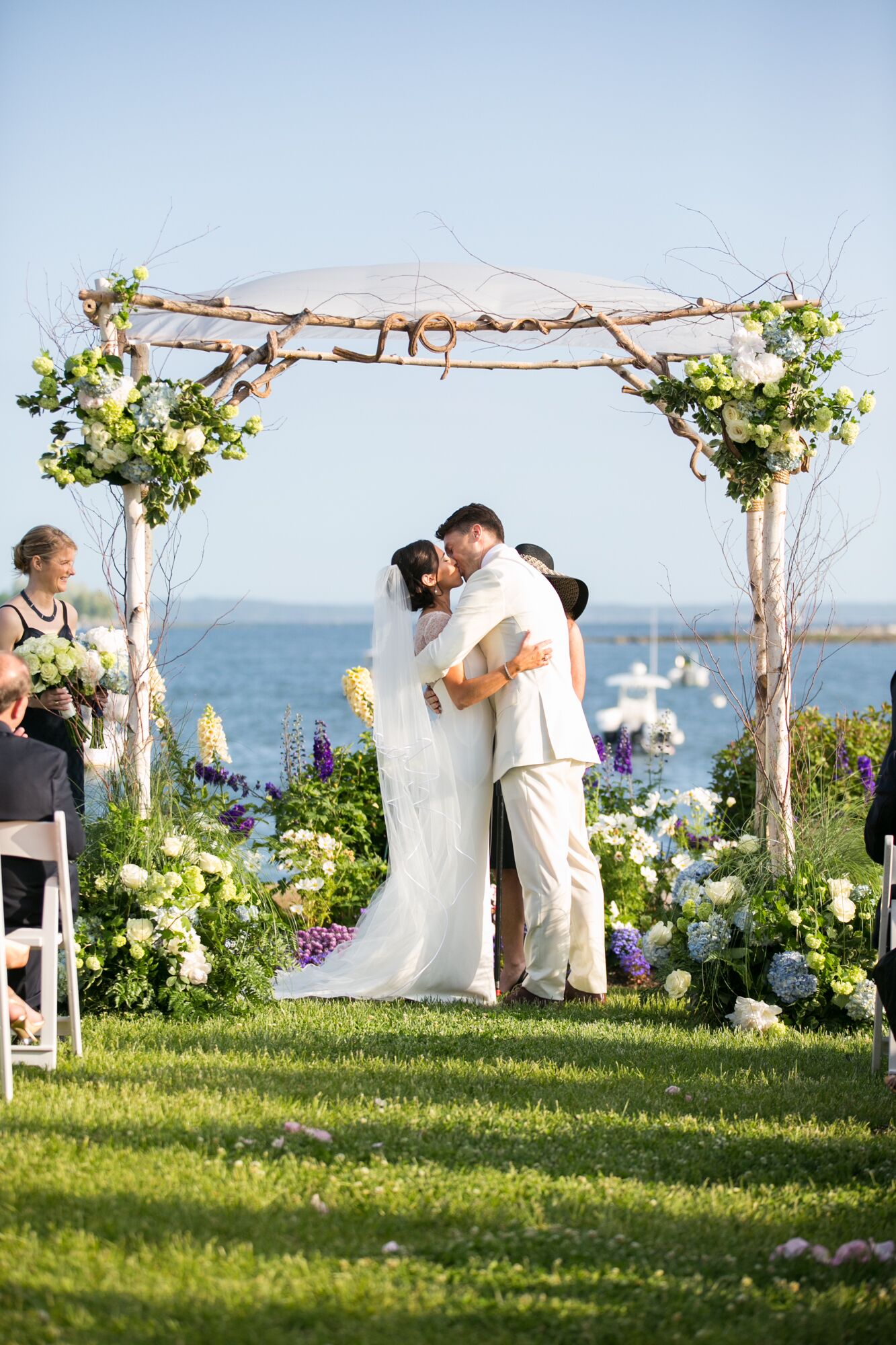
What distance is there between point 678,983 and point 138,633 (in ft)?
9.10

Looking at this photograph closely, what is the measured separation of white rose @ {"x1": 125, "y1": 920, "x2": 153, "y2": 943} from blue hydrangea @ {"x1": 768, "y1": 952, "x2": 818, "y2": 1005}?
2577 millimetres

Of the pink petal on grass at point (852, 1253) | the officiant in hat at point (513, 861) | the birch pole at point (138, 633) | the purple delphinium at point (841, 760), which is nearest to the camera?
the pink petal on grass at point (852, 1253)

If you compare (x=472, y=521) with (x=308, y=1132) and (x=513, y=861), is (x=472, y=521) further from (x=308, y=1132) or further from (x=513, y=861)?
(x=308, y=1132)

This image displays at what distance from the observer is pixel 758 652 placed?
6.02 meters

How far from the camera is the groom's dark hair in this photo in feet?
19.4

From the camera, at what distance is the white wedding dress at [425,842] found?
5.91 meters

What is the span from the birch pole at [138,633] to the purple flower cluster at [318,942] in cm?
150

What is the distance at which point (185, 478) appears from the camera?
5535mm

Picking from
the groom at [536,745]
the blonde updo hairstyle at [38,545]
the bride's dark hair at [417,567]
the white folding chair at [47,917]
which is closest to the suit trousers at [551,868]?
the groom at [536,745]

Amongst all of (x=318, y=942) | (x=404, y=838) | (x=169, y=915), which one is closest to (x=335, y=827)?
(x=318, y=942)

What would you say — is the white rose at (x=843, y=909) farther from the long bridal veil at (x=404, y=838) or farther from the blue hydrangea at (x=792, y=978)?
the long bridal veil at (x=404, y=838)

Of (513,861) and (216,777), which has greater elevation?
(216,777)

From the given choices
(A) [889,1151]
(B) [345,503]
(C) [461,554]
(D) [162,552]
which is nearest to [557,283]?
(C) [461,554]

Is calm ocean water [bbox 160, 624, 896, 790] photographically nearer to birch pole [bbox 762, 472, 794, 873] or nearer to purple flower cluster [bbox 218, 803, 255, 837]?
purple flower cluster [bbox 218, 803, 255, 837]
